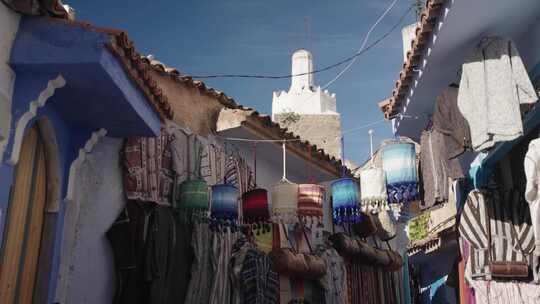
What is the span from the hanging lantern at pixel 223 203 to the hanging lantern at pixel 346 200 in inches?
60.6

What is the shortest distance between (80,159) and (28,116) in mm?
1409

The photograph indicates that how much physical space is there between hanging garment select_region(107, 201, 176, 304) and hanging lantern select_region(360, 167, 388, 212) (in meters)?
2.50

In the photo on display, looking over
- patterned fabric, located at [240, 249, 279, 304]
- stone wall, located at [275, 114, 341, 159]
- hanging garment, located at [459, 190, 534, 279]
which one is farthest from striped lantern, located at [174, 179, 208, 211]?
stone wall, located at [275, 114, 341, 159]

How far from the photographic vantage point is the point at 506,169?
6.53 meters

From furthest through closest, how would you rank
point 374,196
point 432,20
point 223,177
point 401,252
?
1. point 401,252
2. point 223,177
3. point 374,196
4. point 432,20

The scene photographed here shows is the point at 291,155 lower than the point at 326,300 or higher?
higher

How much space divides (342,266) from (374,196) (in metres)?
3.65

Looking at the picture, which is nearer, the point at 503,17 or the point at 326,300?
the point at 503,17

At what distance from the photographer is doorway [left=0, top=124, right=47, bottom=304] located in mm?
4582

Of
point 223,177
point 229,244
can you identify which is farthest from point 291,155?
point 229,244

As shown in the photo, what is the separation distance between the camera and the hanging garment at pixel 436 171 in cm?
614

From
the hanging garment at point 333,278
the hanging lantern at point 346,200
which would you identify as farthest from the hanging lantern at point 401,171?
the hanging garment at point 333,278

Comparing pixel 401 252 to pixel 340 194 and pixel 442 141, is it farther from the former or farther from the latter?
pixel 442 141

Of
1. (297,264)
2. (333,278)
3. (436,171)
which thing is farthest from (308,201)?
(333,278)
